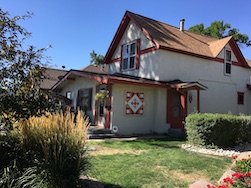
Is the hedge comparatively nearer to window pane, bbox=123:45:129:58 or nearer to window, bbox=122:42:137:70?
window, bbox=122:42:137:70

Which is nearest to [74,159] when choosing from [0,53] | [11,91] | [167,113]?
[11,91]

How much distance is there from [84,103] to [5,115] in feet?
37.6

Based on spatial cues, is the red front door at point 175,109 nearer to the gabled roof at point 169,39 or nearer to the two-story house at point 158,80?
the two-story house at point 158,80

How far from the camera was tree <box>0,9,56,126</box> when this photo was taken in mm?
3941

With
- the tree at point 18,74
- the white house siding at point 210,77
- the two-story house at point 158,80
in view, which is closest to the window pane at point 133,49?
the two-story house at point 158,80

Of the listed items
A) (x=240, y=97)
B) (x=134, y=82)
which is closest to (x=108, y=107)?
(x=134, y=82)

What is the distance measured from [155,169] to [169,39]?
35.9 ft

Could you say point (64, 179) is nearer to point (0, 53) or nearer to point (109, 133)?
point (0, 53)

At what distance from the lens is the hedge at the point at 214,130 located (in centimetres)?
834

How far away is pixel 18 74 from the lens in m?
4.00

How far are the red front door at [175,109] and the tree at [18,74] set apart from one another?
10.0 metres

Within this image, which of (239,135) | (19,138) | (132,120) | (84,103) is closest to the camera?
(19,138)

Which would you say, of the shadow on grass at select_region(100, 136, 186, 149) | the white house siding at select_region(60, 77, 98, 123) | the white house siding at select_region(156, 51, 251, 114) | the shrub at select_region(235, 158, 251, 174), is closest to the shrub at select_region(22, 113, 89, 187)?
the shrub at select_region(235, 158, 251, 174)

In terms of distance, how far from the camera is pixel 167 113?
43.8 feet
